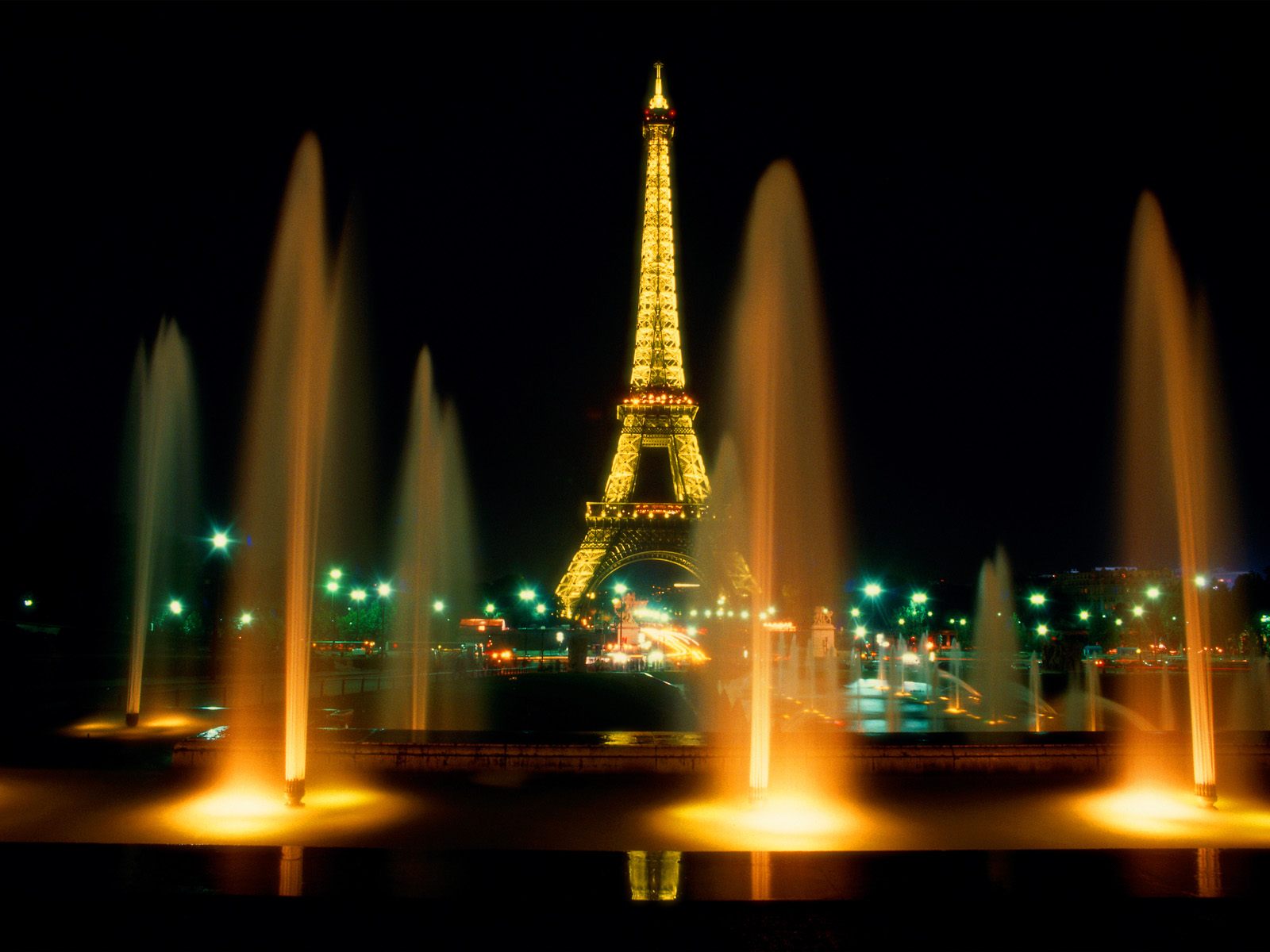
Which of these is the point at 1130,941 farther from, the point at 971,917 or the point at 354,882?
the point at 354,882

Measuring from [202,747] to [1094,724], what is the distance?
1445 cm

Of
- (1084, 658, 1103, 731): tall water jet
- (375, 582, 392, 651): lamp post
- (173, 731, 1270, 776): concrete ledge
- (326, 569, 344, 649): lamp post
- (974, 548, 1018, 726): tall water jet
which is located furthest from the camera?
(375, 582, 392, 651): lamp post

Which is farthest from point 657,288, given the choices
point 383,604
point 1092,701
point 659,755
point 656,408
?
point 659,755

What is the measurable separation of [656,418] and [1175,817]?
57714 millimetres

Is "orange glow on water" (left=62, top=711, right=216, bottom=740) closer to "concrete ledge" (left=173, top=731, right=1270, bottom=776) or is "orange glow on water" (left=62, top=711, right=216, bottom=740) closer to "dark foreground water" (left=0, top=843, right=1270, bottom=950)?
"concrete ledge" (left=173, top=731, right=1270, bottom=776)

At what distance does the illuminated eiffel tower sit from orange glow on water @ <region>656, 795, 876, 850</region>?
55320mm

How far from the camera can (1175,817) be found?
367 inches

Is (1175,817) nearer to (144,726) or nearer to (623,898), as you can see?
(623,898)

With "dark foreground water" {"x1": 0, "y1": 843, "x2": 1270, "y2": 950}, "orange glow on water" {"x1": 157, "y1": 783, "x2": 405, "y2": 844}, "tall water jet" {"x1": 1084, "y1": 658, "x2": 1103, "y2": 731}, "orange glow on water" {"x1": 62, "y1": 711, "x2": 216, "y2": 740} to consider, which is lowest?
"tall water jet" {"x1": 1084, "y1": 658, "x2": 1103, "y2": 731}

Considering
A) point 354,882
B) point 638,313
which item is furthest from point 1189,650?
point 638,313

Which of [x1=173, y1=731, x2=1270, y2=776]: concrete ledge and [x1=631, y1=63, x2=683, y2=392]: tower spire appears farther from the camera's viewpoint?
[x1=631, y1=63, x2=683, y2=392]: tower spire

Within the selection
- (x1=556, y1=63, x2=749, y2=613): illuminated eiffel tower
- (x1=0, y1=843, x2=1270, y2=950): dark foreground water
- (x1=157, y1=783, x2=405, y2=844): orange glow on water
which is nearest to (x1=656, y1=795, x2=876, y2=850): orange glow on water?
(x1=0, y1=843, x2=1270, y2=950): dark foreground water

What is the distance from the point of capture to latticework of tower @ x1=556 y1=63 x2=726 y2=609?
6606 centimetres

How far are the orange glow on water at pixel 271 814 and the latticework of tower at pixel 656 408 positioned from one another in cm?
5503
